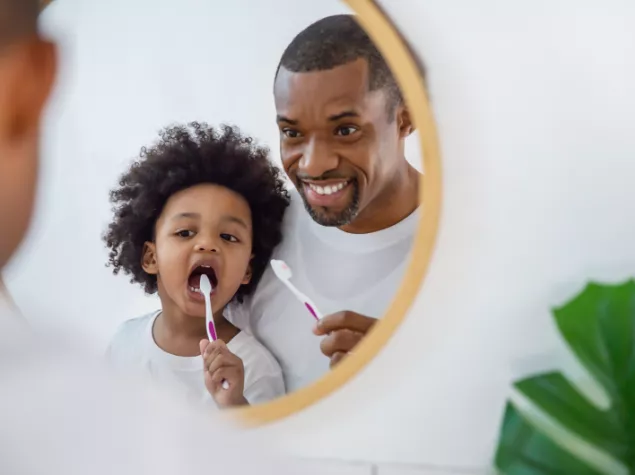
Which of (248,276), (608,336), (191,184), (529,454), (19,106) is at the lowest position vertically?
(529,454)

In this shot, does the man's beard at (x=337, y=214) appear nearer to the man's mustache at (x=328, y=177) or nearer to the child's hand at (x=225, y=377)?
the man's mustache at (x=328, y=177)

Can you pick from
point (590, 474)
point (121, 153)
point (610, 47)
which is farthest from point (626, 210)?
point (121, 153)

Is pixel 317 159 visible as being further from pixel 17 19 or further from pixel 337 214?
pixel 17 19

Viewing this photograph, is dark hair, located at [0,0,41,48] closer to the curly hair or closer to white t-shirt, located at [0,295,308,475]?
the curly hair

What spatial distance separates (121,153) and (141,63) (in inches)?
4.5

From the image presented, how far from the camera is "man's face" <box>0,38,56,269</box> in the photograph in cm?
73

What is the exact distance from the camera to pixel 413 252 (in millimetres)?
680

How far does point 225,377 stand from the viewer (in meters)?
0.70

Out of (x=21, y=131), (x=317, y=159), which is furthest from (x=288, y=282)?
(x=21, y=131)

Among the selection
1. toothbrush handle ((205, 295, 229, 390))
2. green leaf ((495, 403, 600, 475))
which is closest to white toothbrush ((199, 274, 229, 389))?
toothbrush handle ((205, 295, 229, 390))

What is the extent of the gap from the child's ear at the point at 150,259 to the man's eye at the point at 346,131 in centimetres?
25

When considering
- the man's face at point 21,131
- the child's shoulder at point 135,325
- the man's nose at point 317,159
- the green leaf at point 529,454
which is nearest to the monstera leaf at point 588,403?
the green leaf at point 529,454

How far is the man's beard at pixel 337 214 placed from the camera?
0.70m

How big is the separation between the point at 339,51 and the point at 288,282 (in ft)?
0.88
